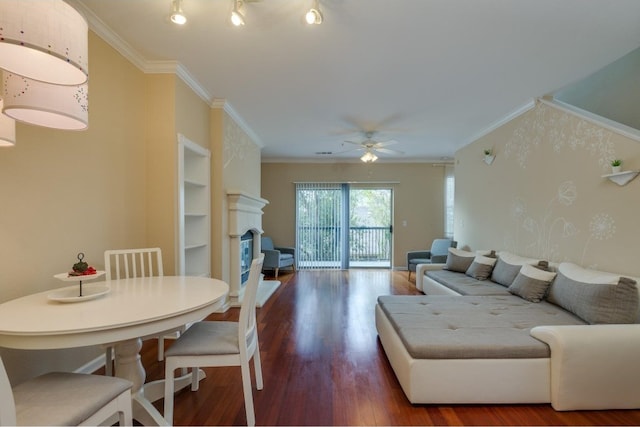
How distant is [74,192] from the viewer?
209 cm

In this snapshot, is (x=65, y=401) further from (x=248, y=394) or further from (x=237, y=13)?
(x=237, y=13)

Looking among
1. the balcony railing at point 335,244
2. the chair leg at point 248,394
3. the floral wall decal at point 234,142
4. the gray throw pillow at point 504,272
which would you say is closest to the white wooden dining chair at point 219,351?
the chair leg at point 248,394

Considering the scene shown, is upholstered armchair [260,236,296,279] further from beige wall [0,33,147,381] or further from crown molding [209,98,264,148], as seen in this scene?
beige wall [0,33,147,381]

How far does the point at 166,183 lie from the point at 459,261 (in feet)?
12.8

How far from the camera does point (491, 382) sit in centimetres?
184

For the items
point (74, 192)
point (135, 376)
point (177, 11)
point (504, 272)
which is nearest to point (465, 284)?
point (504, 272)

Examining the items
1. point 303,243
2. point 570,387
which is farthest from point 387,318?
point 303,243

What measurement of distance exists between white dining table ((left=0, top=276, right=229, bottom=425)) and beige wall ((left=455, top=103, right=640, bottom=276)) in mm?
3204

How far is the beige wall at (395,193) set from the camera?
6855mm

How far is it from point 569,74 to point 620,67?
0.61m

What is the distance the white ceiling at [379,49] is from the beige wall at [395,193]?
2.99 metres

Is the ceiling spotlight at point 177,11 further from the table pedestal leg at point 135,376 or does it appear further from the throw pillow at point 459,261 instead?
the throw pillow at point 459,261

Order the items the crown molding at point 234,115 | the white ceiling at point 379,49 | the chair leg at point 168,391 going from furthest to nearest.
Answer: the crown molding at point 234,115 → the white ceiling at point 379,49 → the chair leg at point 168,391

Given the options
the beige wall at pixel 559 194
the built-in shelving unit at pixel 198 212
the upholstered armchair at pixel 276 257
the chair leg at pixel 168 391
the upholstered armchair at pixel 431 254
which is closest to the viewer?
the chair leg at pixel 168 391
